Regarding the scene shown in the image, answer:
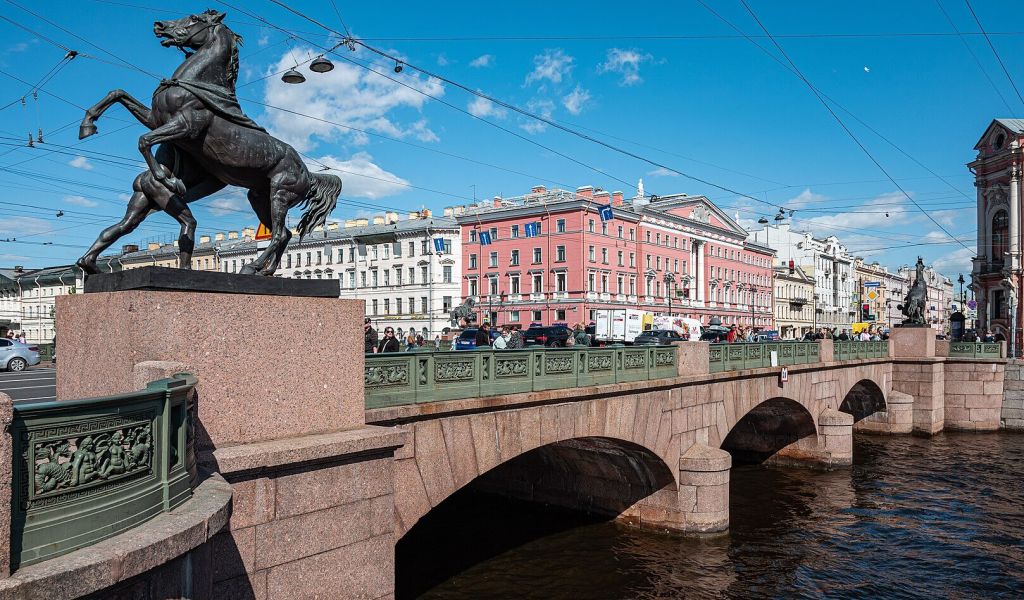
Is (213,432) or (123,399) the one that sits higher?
(123,399)

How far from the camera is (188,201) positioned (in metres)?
6.38

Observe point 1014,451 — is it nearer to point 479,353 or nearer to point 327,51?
point 479,353

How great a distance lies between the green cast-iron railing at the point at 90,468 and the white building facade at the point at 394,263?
5790cm

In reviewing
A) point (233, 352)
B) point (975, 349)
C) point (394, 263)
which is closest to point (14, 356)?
point (233, 352)

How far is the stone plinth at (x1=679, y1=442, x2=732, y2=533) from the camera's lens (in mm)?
14625

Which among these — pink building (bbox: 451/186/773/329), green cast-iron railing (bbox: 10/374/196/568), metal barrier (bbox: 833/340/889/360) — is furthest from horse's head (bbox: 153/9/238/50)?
pink building (bbox: 451/186/773/329)

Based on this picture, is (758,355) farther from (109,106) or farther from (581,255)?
(581,255)

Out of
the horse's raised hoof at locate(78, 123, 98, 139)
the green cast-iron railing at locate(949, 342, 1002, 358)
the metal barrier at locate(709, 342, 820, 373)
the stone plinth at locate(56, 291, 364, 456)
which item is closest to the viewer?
the stone plinth at locate(56, 291, 364, 456)

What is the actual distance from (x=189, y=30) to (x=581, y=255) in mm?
54908

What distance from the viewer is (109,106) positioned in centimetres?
592

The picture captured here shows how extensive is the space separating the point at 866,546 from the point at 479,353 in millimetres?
10462

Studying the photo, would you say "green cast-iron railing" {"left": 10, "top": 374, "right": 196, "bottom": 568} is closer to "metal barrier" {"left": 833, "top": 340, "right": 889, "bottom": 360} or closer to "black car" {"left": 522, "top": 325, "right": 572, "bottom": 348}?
"metal barrier" {"left": 833, "top": 340, "right": 889, "bottom": 360}

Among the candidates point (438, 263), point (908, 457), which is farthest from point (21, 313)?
point (908, 457)

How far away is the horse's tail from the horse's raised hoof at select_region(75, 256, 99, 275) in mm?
1787
